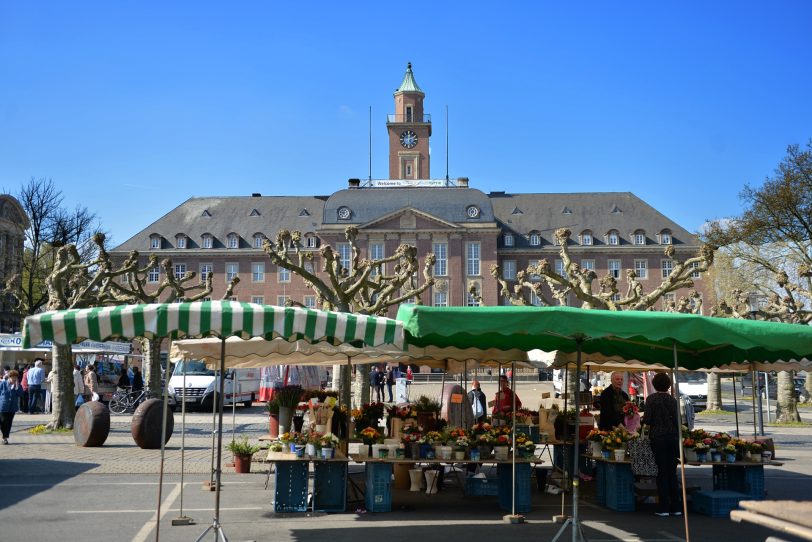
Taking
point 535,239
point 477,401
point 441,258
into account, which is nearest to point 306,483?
point 477,401

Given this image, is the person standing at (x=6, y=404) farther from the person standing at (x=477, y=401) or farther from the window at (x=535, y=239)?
the window at (x=535, y=239)

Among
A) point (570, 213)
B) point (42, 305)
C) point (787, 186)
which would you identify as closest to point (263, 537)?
point (787, 186)

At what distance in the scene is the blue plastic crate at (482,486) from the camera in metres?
11.8

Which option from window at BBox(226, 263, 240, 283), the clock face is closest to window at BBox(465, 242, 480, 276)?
the clock face

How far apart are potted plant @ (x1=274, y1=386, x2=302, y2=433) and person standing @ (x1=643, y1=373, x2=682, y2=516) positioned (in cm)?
598

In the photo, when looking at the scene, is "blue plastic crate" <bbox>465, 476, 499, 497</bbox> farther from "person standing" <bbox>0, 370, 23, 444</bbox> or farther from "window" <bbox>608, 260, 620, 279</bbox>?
"window" <bbox>608, 260, 620, 279</bbox>

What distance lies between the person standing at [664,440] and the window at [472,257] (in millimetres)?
65977

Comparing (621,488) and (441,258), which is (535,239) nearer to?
(441,258)

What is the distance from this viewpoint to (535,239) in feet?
260

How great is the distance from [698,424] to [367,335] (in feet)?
72.2

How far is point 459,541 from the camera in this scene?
8.55m

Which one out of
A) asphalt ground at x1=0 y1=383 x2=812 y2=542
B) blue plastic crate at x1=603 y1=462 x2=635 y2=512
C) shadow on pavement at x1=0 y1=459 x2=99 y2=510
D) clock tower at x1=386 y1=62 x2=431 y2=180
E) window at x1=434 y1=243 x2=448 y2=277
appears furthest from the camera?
clock tower at x1=386 y1=62 x2=431 y2=180

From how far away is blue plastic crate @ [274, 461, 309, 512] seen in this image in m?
10.2

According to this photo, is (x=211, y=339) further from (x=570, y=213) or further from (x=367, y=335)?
(x=570, y=213)
